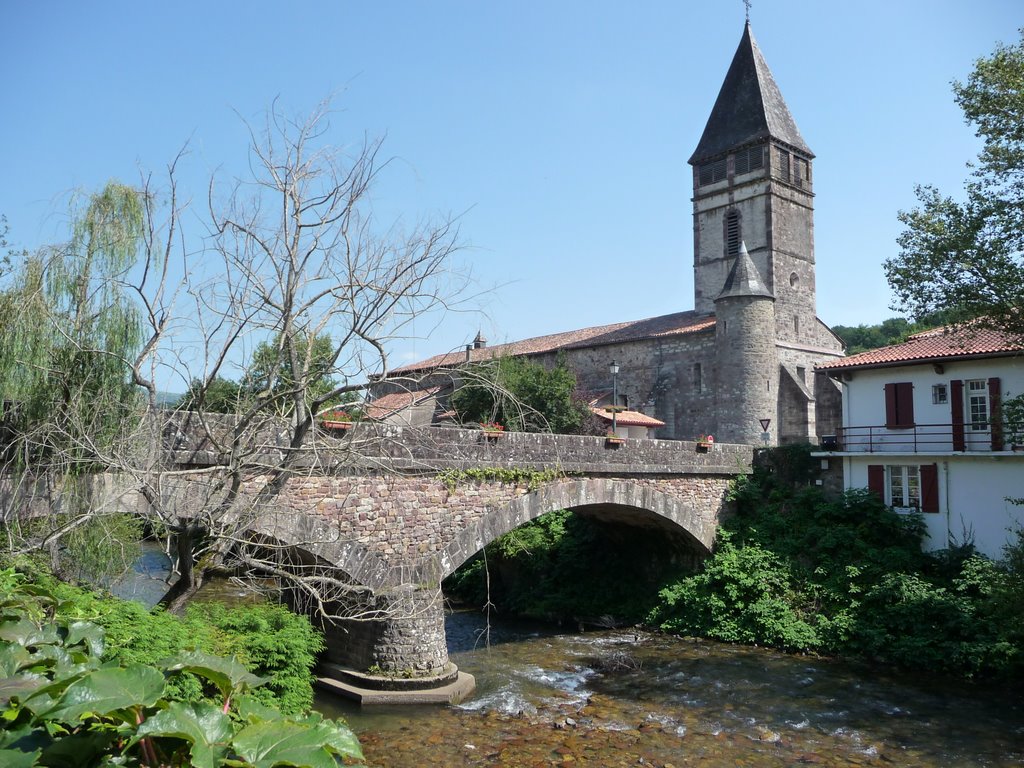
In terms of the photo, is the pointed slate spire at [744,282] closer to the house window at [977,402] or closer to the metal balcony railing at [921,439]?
the metal balcony railing at [921,439]

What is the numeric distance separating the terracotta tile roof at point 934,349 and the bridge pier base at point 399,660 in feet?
40.6

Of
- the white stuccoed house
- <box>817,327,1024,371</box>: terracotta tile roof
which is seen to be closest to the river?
the white stuccoed house

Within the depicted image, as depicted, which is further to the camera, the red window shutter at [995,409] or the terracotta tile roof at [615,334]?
the terracotta tile roof at [615,334]

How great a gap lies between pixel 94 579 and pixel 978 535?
16827 millimetres

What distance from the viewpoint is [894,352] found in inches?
778

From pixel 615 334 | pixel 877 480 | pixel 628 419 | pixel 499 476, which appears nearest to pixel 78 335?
pixel 499 476

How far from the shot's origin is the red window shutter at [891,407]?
19.2 meters

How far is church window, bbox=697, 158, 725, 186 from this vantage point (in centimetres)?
3499

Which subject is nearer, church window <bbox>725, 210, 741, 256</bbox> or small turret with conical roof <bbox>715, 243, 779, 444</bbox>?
small turret with conical roof <bbox>715, 243, 779, 444</bbox>

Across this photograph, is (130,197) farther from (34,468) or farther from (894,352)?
(894,352)

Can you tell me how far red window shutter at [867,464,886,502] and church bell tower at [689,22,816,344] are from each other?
12.8 m

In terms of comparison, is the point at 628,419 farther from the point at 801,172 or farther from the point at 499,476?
the point at 801,172

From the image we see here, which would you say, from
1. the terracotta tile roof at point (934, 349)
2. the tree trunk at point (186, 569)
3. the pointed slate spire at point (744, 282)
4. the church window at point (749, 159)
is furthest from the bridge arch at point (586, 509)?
the church window at point (749, 159)

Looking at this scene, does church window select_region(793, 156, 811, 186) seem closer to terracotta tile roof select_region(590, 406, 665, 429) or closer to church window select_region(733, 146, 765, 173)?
church window select_region(733, 146, 765, 173)
